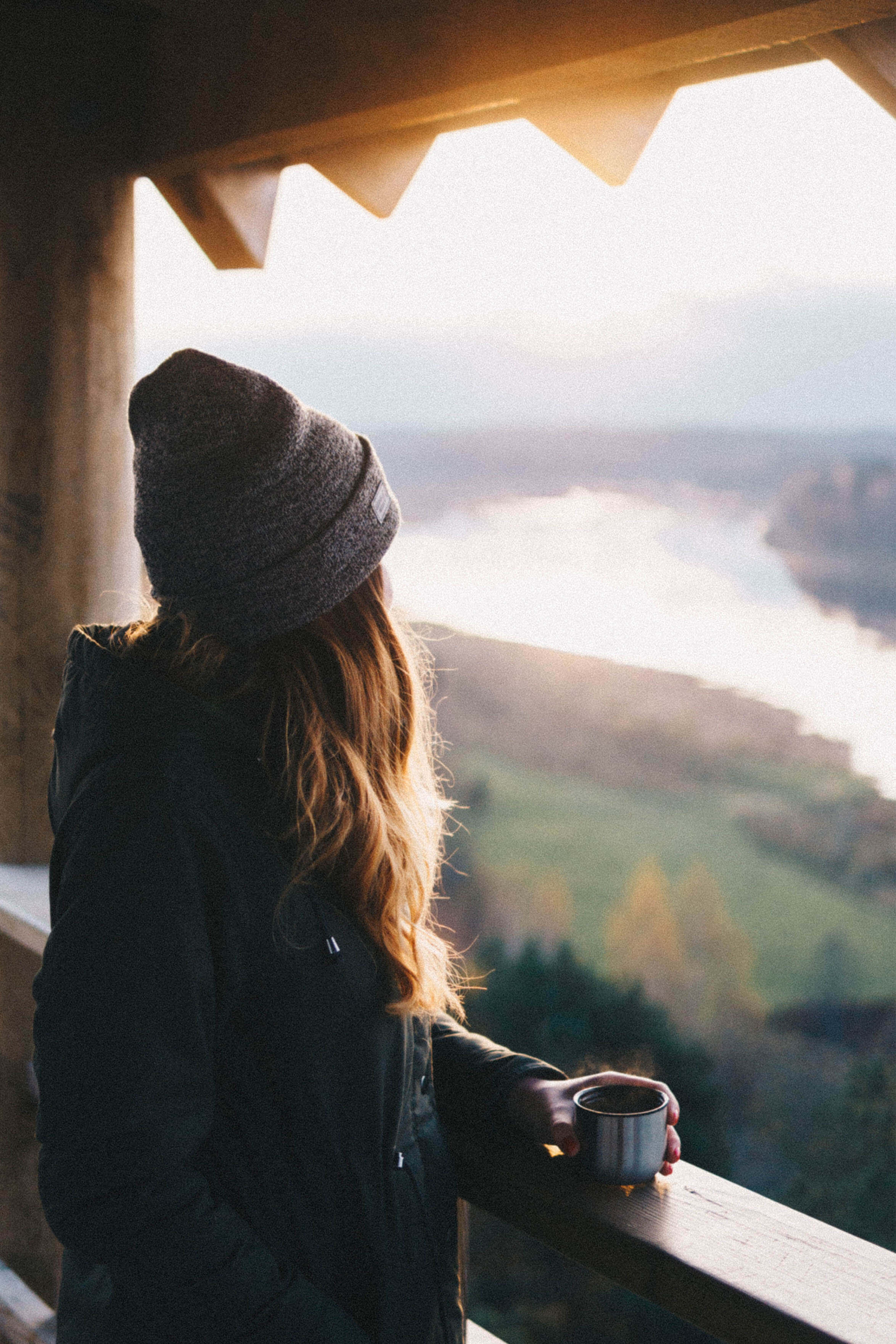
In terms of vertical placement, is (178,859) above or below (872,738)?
above

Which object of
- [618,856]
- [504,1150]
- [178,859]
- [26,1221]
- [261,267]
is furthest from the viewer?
[618,856]

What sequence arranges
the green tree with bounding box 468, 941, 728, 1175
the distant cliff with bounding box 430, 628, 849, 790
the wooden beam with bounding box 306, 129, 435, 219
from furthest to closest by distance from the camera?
the distant cliff with bounding box 430, 628, 849, 790 < the green tree with bounding box 468, 941, 728, 1175 < the wooden beam with bounding box 306, 129, 435, 219

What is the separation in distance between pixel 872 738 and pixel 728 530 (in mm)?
4155

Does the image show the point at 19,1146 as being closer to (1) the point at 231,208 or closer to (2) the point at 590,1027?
(1) the point at 231,208

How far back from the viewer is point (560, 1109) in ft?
2.81

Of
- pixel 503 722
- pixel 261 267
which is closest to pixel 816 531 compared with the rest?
pixel 503 722

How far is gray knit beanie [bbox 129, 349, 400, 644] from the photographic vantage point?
2.43 ft

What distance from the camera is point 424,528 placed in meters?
18.1

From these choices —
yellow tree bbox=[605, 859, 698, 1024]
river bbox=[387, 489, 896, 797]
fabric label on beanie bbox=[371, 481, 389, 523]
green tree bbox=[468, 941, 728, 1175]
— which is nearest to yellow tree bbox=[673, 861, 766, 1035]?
yellow tree bbox=[605, 859, 698, 1024]

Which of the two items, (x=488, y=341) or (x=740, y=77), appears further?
(x=488, y=341)

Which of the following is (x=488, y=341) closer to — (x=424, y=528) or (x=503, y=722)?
(x=424, y=528)

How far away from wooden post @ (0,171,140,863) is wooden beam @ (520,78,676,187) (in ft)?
2.70

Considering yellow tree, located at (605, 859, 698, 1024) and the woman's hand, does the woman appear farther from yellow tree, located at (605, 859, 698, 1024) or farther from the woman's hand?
yellow tree, located at (605, 859, 698, 1024)

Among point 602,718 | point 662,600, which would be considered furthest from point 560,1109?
point 662,600
